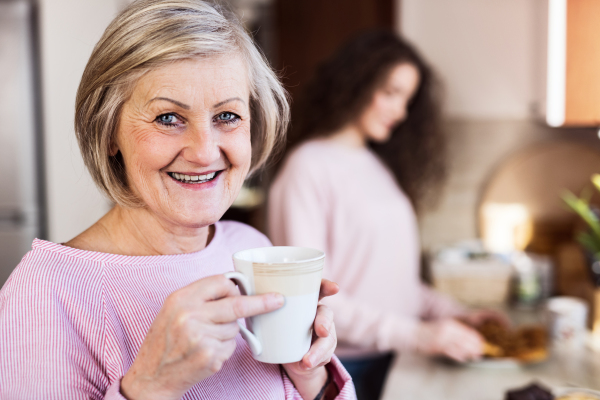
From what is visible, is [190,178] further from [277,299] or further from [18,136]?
[18,136]

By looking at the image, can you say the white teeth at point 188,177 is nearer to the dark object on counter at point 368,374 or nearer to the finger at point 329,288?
the finger at point 329,288

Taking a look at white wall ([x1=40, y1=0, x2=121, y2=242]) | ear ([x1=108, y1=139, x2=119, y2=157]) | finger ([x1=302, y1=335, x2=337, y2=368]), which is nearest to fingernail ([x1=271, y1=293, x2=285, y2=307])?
finger ([x1=302, y1=335, x2=337, y2=368])

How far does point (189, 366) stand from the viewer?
1.78 ft

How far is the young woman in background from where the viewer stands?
61.5 inches

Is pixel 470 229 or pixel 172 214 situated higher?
pixel 172 214

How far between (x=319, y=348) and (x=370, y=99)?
1.27m

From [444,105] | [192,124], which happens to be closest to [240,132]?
[192,124]

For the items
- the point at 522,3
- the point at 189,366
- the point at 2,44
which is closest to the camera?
the point at 189,366

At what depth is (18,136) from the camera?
2.57 metres

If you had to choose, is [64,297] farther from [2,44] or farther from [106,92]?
[2,44]

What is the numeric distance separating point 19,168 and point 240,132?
90.4 inches

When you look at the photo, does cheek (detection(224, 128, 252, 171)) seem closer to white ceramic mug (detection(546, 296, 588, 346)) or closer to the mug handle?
the mug handle

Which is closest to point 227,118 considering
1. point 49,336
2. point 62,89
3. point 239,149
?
point 239,149

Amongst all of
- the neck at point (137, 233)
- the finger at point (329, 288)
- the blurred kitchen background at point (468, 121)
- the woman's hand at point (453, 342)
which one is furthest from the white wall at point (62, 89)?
the finger at point (329, 288)
